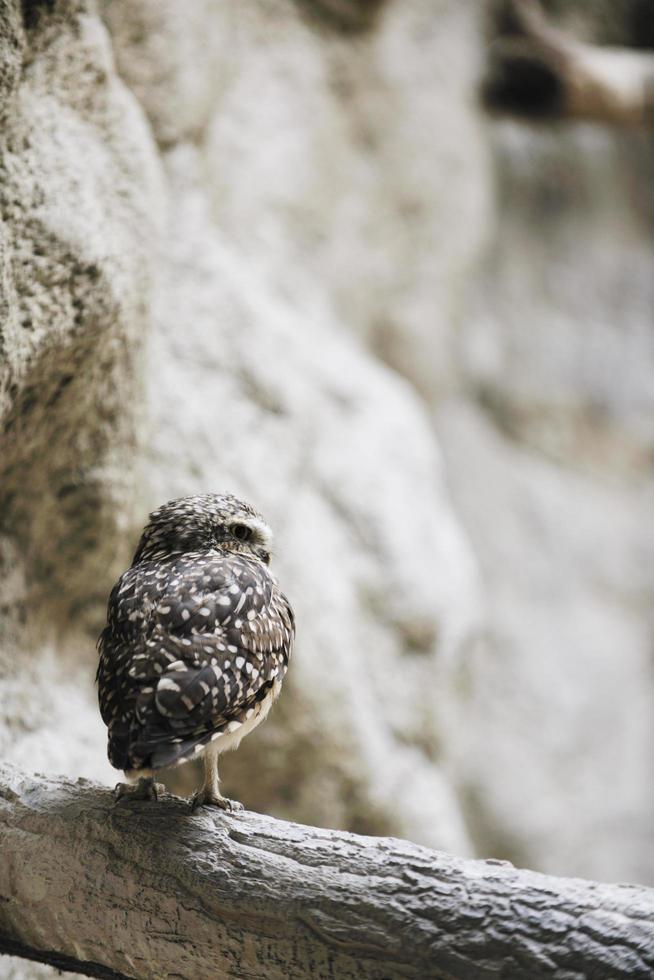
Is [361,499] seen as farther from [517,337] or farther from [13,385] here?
[517,337]

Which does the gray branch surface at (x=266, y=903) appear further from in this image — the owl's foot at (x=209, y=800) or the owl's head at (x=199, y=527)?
the owl's head at (x=199, y=527)

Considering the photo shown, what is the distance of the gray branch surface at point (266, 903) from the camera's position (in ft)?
5.39

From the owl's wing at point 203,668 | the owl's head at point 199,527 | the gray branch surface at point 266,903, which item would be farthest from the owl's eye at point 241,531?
the gray branch surface at point 266,903

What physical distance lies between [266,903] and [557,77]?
5.81m

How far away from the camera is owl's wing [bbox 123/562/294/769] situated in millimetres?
1914

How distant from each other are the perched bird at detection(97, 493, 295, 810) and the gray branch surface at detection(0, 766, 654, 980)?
17 cm

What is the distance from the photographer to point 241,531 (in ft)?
8.41

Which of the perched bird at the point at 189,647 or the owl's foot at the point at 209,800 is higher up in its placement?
the perched bird at the point at 189,647

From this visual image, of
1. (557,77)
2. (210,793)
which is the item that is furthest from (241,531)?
(557,77)

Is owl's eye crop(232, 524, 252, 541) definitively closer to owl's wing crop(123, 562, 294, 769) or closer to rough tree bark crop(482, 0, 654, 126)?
owl's wing crop(123, 562, 294, 769)

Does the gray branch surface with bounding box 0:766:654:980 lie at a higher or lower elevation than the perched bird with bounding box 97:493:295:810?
lower

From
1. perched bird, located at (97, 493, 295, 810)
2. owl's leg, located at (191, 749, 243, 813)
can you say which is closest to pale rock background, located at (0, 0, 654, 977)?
perched bird, located at (97, 493, 295, 810)

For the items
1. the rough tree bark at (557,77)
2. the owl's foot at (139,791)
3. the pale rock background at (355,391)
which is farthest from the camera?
the rough tree bark at (557,77)

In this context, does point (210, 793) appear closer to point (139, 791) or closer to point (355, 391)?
→ point (139, 791)
